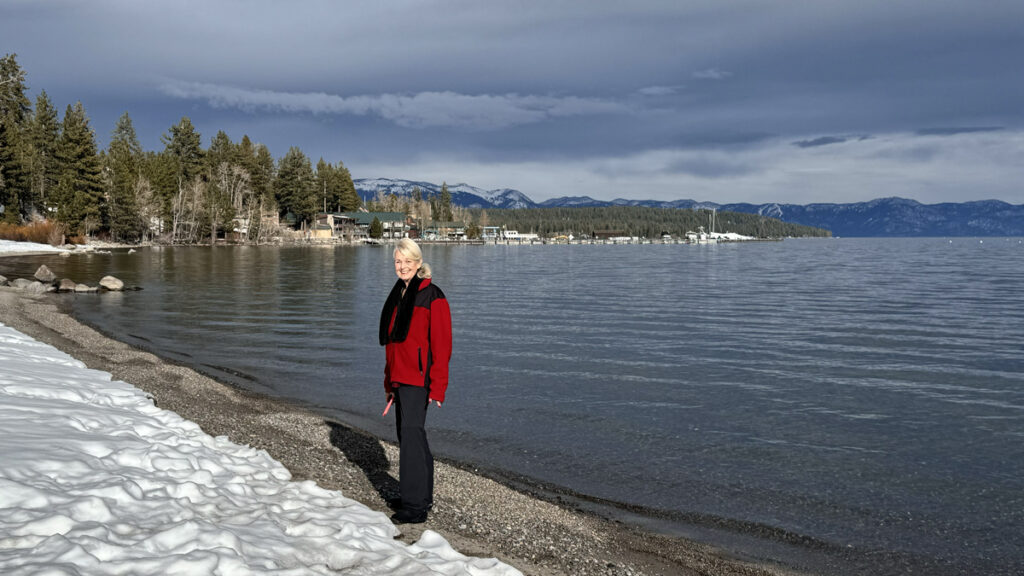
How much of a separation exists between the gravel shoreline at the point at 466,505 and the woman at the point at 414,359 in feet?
Answer: 1.47

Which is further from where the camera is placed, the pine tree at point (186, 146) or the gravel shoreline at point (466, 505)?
the pine tree at point (186, 146)

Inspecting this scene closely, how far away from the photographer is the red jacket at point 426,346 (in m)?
7.22

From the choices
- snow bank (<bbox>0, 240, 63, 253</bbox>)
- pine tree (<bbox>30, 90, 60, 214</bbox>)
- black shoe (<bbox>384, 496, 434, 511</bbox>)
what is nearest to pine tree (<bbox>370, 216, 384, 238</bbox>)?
pine tree (<bbox>30, 90, 60, 214</bbox>)

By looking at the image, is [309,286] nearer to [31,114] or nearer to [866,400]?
[866,400]

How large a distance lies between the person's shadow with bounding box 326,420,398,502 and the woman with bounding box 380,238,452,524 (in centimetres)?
117

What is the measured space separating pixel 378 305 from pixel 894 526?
3179cm

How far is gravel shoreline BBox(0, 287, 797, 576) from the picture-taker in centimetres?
732

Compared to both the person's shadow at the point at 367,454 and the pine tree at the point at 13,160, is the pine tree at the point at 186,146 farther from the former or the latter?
the person's shadow at the point at 367,454

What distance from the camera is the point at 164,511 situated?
6.23 meters

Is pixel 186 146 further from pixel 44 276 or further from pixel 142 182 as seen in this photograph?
pixel 44 276

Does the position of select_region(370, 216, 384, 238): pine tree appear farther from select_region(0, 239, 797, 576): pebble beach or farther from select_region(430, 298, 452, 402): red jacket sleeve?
select_region(430, 298, 452, 402): red jacket sleeve

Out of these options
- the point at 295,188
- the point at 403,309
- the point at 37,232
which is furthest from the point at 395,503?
the point at 295,188

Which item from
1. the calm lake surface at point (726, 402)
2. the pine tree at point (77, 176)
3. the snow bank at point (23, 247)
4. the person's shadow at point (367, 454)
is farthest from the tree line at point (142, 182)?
the person's shadow at point (367, 454)

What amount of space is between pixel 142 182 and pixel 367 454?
387 ft
